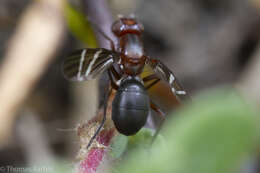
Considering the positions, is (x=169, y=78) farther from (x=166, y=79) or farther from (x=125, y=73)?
(x=125, y=73)

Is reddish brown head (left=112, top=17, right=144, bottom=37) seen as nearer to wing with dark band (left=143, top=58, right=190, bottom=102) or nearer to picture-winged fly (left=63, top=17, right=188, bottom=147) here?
picture-winged fly (left=63, top=17, right=188, bottom=147)

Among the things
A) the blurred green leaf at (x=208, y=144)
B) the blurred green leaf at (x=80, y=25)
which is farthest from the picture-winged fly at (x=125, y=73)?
the blurred green leaf at (x=208, y=144)

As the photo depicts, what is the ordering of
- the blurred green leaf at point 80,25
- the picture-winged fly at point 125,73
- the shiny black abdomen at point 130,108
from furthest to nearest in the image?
1. the blurred green leaf at point 80,25
2. the picture-winged fly at point 125,73
3. the shiny black abdomen at point 130,108

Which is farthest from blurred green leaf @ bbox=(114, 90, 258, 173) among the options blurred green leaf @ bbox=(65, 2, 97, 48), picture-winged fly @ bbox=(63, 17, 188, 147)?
blurred green leaf @ bbox=(65, 2, 97, 48)

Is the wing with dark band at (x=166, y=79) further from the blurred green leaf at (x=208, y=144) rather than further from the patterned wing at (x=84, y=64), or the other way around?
the blurred green leaf at (x=208, y=144)

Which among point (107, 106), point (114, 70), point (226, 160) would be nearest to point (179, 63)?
point (114, 70)
